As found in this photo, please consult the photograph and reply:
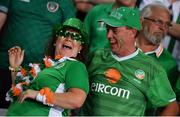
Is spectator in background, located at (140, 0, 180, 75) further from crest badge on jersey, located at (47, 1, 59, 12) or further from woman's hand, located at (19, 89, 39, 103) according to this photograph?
woman's hand, located at (19, 89, 39, 103)

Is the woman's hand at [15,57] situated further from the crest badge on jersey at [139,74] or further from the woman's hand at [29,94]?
the crest badge on jersey at [139,74]

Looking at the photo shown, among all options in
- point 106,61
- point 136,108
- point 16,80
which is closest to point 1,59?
point 16,80

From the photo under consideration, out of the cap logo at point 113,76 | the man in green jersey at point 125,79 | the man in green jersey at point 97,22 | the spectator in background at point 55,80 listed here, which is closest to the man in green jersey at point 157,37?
the man in green jersey at point 97,22

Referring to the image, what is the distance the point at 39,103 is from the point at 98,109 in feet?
1.67

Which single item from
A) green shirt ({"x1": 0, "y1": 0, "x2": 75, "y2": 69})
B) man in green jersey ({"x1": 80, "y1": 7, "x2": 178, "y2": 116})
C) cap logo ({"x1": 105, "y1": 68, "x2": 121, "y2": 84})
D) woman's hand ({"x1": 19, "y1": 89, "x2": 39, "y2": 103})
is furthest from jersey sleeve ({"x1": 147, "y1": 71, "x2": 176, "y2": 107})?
green shirt ({"x1": 0, "y1": 0, "x2": 75, "y2": 69})

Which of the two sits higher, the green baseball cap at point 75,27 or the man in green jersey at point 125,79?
the green baseball cap at point 75,27

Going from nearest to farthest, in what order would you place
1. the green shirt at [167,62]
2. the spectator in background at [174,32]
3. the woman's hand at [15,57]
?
1. the woman's hand at [15,57]
2. the green shirt at [167,62]
3. the spectator in background at [174,32]

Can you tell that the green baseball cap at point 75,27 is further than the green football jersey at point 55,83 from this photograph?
Yes

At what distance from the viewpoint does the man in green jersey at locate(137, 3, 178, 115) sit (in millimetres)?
4625

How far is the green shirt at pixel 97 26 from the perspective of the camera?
500cm

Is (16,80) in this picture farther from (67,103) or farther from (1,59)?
(1,59)

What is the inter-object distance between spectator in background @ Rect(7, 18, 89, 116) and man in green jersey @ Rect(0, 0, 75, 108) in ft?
2.42

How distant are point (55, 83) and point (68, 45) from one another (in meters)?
0.37

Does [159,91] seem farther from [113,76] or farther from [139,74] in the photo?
[113,76]
